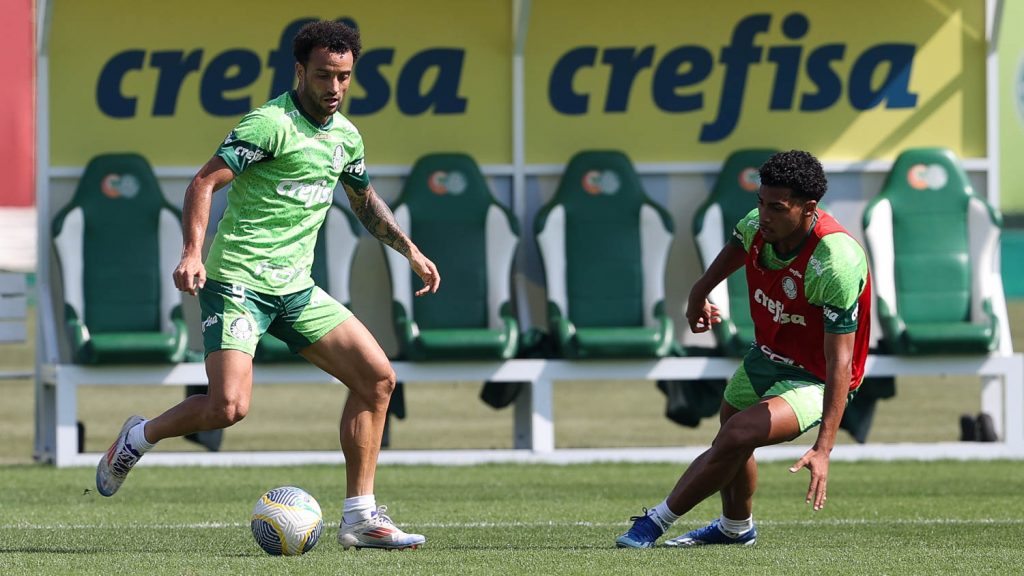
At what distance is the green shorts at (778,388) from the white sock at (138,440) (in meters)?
2.41

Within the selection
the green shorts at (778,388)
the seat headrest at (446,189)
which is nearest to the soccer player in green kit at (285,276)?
the green shorts at (778,388)

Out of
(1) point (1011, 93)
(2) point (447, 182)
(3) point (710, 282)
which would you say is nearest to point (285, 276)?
(3) point (710, 282)

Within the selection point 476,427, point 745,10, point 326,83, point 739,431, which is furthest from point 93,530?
point 476,427

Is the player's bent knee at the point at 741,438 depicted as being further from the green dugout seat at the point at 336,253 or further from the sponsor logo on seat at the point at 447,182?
the sponsor logo on seat at the point at 447,182

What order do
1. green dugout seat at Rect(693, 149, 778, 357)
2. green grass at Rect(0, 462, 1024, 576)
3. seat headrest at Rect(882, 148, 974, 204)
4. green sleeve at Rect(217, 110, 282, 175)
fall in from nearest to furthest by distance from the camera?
green grass at Rect(0, 462, 1024, 576) → green sleeve at Rect(217, 110, 282, 175) → green dugout seat at Rect(693, 149, 778, 357) → seat headrest at Rect(882, 148, 974, 204)

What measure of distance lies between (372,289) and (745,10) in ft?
11.9

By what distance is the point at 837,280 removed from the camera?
6621 mm

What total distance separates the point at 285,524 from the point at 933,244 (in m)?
7.43

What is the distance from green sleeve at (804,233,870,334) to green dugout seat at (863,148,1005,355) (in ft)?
19.5

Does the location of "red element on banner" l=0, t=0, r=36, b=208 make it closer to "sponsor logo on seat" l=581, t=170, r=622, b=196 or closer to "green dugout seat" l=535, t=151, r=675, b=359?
"green dugout seat" l=535, t=151, r=675, b=359

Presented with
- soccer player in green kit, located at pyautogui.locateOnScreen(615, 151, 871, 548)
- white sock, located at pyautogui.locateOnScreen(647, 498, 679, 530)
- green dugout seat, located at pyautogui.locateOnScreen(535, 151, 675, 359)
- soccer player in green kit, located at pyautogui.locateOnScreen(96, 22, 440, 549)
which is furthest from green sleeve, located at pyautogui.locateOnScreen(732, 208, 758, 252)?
green dugout seat, located at pyautogui.locateOnScreen(535, 151, 675, 359)

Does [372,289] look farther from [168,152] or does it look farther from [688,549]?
[688,549]

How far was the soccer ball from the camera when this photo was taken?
22.0 ft

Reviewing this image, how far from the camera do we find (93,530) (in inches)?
315
